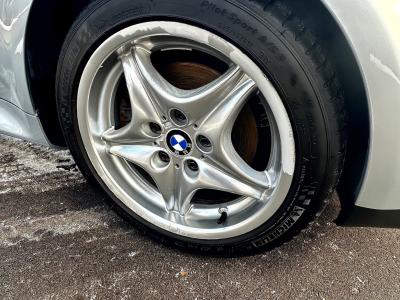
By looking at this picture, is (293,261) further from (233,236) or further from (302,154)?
(302,154)

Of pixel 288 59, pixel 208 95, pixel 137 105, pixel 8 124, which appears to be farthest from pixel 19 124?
pixel 288 59

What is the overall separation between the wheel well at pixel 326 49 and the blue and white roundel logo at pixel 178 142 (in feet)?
1.71

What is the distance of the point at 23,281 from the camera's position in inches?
51.3

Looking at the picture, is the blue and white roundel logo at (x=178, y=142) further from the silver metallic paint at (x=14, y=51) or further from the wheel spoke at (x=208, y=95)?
the silver metallic paint at (x=14, y=51)

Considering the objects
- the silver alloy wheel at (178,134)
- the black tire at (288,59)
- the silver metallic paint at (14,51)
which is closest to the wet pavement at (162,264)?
the silver alloy wheel at (178,134)

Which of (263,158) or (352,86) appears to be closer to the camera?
(352,86)

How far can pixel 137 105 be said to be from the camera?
1.24 m

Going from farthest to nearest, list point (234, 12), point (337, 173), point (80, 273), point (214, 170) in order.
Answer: point (80, 273) → point (214, 170) → point (337, 173) → point (234, 12)

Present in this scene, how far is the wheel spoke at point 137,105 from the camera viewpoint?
3.90 ft

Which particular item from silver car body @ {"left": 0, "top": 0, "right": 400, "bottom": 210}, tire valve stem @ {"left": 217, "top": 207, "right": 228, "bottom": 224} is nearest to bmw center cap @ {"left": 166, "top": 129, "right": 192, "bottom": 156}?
tire valve stem @ {"left": 217, "top": 207, "right": 228, "bottom": 224}

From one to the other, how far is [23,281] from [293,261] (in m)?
1.11

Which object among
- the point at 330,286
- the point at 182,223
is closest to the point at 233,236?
the point at 182,223

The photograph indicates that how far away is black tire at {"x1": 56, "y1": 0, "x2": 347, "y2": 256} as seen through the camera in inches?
35.4

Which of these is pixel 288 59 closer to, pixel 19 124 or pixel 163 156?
pixel 163 156
